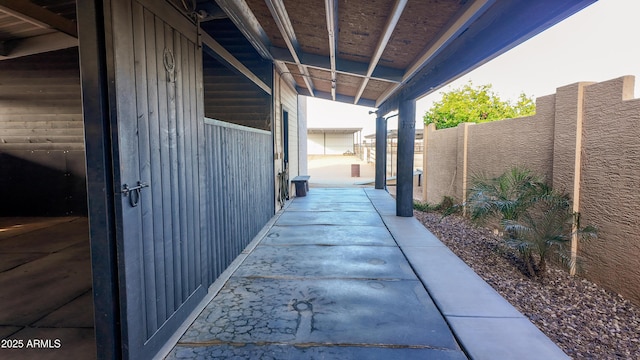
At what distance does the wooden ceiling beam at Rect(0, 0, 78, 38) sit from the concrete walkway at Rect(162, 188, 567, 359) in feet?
10.8

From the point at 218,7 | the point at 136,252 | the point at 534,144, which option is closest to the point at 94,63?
the point at 136,252

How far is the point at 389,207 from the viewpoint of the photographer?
25.6 feet

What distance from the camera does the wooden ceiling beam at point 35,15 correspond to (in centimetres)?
326

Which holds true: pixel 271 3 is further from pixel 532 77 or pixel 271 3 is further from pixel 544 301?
pixel 532 77

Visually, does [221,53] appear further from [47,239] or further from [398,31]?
[47,239]

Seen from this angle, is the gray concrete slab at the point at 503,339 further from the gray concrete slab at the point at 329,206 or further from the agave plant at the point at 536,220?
the gray concrete slab at the point at 329,206

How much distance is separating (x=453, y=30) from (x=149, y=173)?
3120 millimetres

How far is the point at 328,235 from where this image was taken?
5.31 metres

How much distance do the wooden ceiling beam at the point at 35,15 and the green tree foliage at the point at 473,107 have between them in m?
10.5

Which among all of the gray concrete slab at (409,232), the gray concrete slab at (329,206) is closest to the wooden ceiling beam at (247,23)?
the gray concrete slab at (329,206)

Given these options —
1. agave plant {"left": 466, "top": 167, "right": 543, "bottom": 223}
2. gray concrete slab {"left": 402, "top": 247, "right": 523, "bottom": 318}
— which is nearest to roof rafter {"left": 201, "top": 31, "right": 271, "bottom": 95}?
gray concrete slab {"left": 402, "top": 247, "right": 523, "bottom": 318}

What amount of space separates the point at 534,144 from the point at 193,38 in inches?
175

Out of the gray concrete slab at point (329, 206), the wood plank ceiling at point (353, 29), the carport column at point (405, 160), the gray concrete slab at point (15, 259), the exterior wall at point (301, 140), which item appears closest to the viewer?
the wood plank ceiling at point (353, 29)

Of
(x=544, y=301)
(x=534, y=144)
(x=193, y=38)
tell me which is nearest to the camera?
(x=193, y=38)
